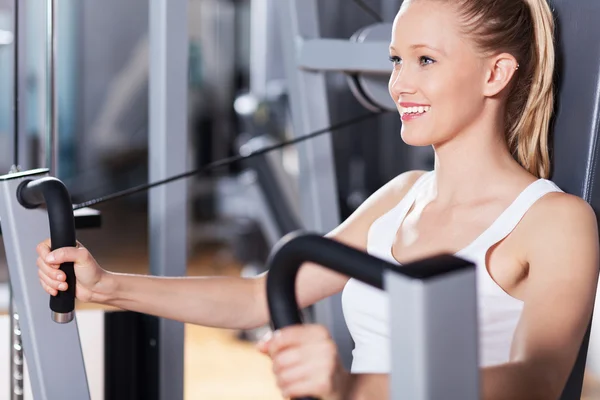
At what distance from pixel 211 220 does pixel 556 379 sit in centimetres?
542

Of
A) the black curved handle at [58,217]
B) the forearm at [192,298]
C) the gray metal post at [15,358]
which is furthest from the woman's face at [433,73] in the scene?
the gray metal post at [15,358]

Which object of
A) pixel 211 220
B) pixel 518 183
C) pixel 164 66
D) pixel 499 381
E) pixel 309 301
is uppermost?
pixel 164 66

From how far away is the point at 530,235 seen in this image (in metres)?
1.07

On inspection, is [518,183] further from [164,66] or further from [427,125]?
[164,66]

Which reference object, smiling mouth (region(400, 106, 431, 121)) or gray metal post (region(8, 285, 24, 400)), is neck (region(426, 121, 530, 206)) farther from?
gray metal post (region(8, 285, 24, 400))

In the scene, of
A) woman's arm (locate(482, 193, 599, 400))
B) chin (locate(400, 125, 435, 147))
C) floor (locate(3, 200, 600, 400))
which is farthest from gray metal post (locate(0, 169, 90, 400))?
floor (locate(3, 200, 600, 400))

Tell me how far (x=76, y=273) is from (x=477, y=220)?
1.90ft

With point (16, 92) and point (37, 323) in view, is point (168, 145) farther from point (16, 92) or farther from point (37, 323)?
point (37, 323)

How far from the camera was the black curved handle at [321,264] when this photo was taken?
627mm

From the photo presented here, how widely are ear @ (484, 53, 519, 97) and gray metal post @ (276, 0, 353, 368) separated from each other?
2.13 ft

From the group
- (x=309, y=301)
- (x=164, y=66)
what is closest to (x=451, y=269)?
(x=309, y=301)

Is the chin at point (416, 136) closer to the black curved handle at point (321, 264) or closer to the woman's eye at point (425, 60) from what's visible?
the woman's eye at point (425, 60)

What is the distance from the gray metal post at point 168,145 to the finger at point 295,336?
97cm

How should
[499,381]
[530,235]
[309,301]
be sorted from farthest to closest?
[309,301] → [530,235] → [499,381]
